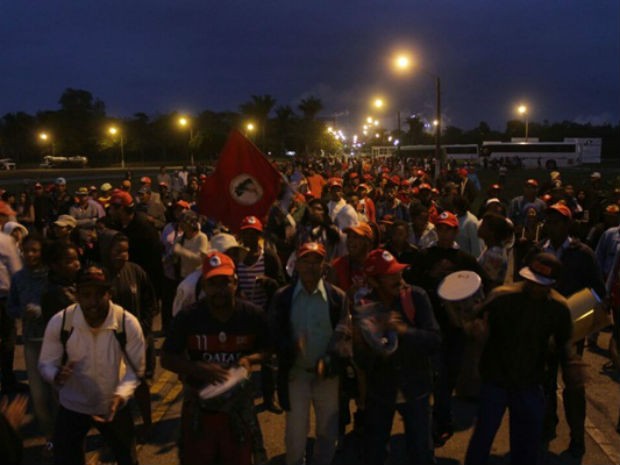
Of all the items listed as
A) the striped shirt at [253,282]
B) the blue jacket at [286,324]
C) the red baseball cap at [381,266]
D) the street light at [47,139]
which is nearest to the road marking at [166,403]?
the striped shirt at [253,282]

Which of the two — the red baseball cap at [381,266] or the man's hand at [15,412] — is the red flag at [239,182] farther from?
the man's hand at [15,412]

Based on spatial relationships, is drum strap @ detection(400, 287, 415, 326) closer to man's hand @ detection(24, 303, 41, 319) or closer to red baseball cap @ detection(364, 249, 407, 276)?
red baseball cap @ detection(364, 249, 407, 276)

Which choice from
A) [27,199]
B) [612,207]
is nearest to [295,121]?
[27,199]

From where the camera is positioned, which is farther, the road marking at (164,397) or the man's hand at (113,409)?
the road marking at (164,397)

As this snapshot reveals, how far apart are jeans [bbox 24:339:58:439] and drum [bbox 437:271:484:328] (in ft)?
10.5

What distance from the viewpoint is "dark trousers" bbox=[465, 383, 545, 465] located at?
12.9 ft

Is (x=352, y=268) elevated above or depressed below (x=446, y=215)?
below

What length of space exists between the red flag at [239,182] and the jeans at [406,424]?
3456 mm

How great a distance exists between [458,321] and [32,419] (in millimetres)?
4148

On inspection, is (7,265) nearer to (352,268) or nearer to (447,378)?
(352,268)

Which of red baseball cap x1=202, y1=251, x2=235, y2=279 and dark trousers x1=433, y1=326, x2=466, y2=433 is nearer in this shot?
red baseball cap x1=202, y1=251, x2=235, y2=279

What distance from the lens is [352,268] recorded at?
5.35 metres

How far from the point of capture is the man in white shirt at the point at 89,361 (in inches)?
151

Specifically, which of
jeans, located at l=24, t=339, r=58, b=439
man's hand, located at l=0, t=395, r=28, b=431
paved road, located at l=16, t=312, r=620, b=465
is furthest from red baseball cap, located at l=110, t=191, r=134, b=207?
man's hand, located at l=0, t=395, r=28, b=431
